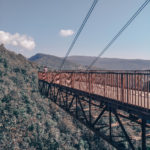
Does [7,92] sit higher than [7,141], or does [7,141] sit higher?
[7,92]

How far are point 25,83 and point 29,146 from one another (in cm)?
2213

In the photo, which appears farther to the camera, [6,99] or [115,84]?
[6,99]

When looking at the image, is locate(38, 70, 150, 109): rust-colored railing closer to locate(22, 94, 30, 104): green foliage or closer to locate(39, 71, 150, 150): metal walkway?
locate(39, 71, 150, 150): metal walkway

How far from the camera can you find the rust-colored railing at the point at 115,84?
6.02 metres

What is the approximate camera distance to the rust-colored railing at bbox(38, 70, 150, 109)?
19.8ft

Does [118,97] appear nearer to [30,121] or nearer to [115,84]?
[115,84]

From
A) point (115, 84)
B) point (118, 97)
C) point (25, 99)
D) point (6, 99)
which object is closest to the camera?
point (118, 97)

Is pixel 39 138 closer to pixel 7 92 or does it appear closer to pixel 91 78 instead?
pixel 7 92

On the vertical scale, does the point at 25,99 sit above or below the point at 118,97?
below

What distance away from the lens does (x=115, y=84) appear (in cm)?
757

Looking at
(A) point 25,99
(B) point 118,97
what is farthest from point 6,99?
(B) point 118,97

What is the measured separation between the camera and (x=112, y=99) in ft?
22.4

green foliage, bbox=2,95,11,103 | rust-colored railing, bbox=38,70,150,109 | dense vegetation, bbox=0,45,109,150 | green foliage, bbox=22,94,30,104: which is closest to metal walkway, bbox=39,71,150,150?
rust-colored railing, bbox=38,70,150,109

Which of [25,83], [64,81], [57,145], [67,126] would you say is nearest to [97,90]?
[64,81]
